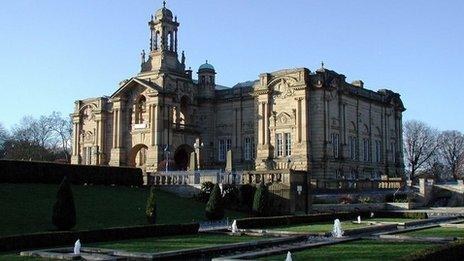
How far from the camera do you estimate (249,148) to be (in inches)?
2653

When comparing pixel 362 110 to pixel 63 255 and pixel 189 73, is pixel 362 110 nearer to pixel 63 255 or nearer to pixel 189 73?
pixel 189 73

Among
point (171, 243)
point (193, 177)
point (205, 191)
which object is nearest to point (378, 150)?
point (193, 177)

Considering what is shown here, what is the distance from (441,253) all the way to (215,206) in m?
19.3

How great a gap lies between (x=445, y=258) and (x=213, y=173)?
29893 millimetres

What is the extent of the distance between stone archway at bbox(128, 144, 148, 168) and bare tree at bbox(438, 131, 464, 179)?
57.6 meters

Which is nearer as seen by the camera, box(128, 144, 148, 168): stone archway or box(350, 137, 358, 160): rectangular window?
box(350, 137, 358, 160): rectangular window

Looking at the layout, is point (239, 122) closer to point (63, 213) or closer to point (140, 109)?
point (140, 109)

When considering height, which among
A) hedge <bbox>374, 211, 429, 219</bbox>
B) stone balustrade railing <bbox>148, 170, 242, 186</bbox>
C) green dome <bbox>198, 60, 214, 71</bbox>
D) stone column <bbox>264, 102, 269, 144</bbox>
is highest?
green dome <bbox>198, 60, 214, 71</bbox>

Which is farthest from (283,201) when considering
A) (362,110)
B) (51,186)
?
(362,110)

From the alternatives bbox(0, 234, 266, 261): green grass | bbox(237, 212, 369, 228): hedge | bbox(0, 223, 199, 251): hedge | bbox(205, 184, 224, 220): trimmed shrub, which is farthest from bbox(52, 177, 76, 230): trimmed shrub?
bbox(205, 184, 224, 220): trimmed shrub

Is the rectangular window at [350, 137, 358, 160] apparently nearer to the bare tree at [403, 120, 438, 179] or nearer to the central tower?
the central tower

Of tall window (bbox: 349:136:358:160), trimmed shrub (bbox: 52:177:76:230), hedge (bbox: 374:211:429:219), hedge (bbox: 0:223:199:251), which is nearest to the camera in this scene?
hedge (bbox: 0:223:199:251)

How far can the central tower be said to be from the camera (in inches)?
2729

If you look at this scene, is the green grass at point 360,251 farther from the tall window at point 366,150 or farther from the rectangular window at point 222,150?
the tall window at point 366,150
